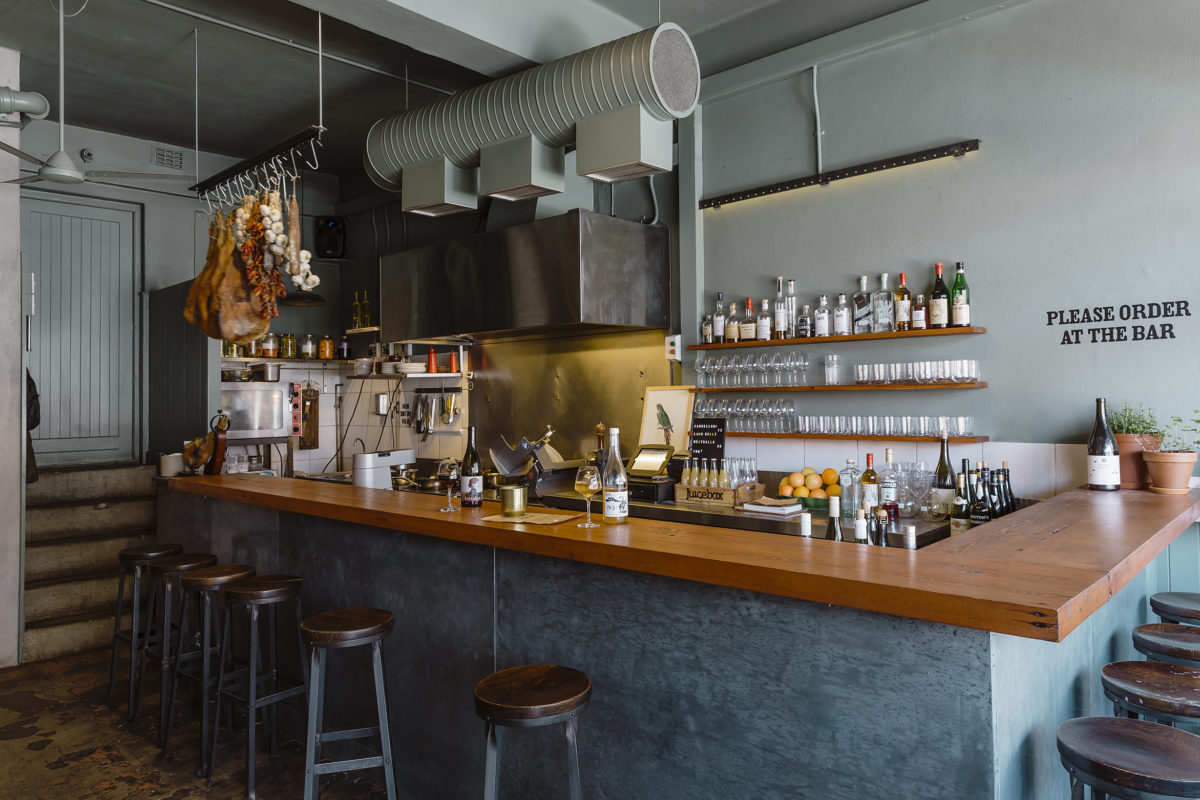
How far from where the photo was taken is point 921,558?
5.84ft

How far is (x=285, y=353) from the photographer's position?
6.79 meters

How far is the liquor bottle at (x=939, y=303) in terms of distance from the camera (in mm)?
3488

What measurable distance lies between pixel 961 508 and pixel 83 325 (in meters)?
6.34

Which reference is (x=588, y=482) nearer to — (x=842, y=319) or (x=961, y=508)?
(x=961, y=508)

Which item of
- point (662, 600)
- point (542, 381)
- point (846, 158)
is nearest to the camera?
point (662, 600)

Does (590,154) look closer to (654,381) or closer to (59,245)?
(654,381)

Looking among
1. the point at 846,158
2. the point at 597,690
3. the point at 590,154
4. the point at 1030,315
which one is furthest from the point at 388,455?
the point at 1030,315

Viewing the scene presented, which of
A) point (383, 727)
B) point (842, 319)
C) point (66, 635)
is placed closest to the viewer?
point (383, 727)

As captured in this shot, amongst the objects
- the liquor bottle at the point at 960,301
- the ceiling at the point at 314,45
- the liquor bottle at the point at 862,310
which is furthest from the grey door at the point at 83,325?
the liquor bottle at the point at 960,301

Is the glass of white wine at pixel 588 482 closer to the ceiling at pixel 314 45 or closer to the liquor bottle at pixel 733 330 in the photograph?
the liquor bottle at pixel 733 330

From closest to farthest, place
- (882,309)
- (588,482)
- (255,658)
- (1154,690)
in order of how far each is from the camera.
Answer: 1. (1154,690)
2. (588,482)
3. (255,658)
4. (882,309)

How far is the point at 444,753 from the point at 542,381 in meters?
3.11

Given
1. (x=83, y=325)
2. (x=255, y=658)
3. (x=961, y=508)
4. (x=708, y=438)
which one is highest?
(x=83, y=325)

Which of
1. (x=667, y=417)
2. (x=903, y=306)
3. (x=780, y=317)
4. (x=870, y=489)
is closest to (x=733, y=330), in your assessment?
(x=780, y=317)
